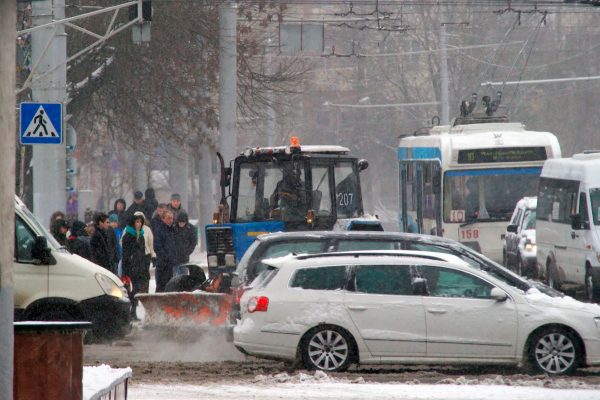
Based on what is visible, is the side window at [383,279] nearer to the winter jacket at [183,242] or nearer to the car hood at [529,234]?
the winter jacket at [183,242]

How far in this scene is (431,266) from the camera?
1345 cm

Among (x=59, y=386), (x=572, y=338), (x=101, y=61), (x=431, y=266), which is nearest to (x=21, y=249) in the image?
(x=431, y=266)

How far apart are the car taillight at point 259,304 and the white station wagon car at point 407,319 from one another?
0.01 m

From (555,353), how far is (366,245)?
2.68 metres

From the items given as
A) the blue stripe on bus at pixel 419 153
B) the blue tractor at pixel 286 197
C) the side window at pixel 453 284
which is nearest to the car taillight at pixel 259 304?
the side window at pixel 453 284

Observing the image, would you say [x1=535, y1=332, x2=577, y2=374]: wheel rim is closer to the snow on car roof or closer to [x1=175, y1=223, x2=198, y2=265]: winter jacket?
the snow on car roof

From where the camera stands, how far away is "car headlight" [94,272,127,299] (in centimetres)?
1450

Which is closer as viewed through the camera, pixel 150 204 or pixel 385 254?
pixel 385 254

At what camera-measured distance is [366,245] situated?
49.9 feet

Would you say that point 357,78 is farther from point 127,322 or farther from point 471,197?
point 127,322

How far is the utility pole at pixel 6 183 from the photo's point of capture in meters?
6.48

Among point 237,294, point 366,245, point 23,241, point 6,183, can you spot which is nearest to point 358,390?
point 237,294

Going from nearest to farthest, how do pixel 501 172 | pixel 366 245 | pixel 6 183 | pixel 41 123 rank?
pixel 6 183, pixel 366 245, pixel 41 123, pixel 501 172

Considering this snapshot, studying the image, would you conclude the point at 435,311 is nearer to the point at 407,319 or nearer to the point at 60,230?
the point at 407,319
